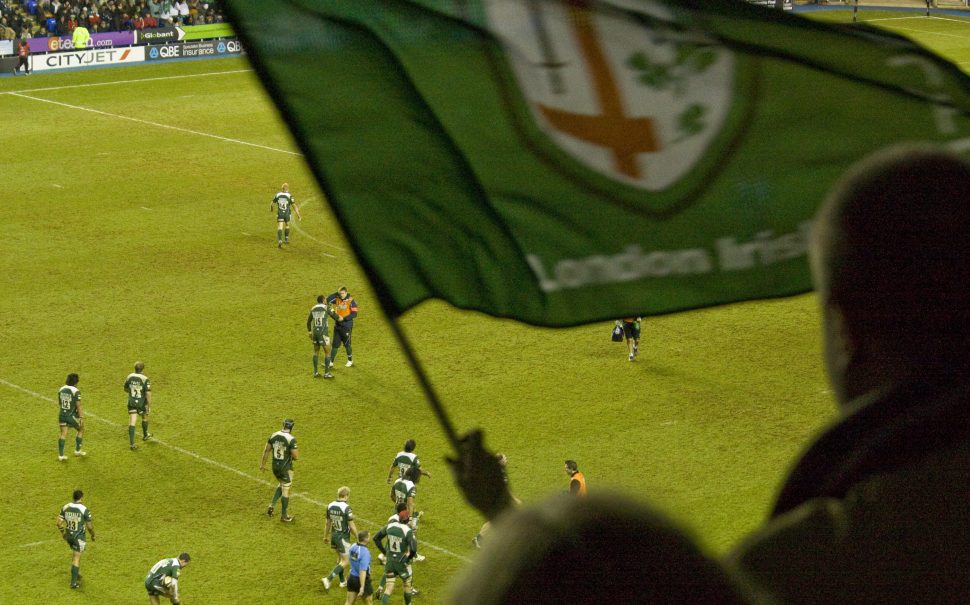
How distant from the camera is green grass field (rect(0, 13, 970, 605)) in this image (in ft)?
74.1

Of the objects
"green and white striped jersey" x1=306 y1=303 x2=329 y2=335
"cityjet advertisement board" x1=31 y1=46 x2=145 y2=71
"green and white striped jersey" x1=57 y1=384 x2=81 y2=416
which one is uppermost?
"cityjet advertisement board" x1=31 y1=46 x2=145 y2=71

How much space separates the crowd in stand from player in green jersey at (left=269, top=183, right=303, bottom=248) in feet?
88.7

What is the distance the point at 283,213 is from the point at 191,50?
105 feet

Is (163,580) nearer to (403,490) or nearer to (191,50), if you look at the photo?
(403,490)

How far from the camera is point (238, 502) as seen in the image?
24.0 m

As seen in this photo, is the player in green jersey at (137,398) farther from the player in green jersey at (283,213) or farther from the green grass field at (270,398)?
the player in green jersey at (283,213)

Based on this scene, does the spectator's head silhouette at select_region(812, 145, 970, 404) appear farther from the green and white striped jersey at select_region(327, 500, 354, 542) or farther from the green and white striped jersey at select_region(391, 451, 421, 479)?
the green and white striped jersey at select_region(391, 451, 421, 479)

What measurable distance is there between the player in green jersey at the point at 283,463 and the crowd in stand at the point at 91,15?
42618 millimetres

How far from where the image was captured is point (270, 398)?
2845 cm

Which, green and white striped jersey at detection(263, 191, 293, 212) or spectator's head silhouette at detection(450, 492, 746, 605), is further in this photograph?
green and white striped jersey at detection(263, 191, 293, 212)

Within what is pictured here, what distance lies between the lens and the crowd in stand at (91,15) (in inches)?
2464

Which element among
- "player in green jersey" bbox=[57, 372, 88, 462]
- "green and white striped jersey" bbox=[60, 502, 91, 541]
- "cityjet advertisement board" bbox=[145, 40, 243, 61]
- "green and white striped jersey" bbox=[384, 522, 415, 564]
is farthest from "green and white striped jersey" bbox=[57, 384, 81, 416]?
"cityjet advertisement board" bbox=[145, 40, 243, 61]

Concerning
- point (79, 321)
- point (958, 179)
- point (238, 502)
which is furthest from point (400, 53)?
point (79, 321)

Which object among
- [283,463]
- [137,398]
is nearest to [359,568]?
[283,463]
